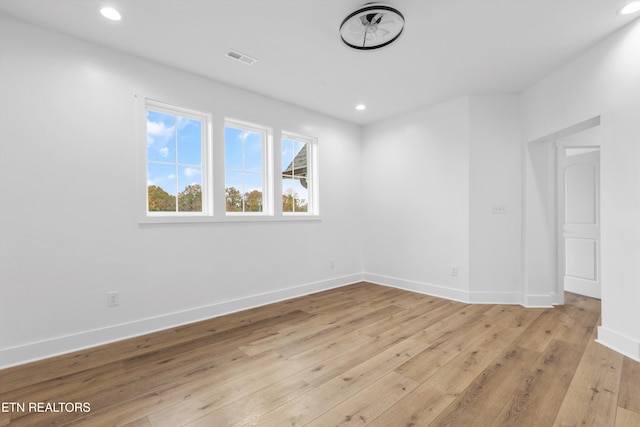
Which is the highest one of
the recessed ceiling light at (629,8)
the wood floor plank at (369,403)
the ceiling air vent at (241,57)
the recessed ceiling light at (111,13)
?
the recessed ceiling light at (111,13)

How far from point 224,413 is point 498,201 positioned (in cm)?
371

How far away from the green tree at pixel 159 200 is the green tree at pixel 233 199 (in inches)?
24.0

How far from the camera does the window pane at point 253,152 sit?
3797 mm

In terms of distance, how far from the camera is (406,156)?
4.49 meters

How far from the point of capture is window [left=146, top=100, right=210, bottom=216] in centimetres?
306

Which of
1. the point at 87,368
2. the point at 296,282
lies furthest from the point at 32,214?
the point at 296,282

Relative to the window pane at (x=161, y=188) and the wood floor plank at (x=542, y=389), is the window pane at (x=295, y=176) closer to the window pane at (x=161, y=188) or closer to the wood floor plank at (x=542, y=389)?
the window pane at (x=161, y=188)

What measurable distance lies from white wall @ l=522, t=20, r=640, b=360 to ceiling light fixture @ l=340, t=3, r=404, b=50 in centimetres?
191

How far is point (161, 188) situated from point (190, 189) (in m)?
0.29

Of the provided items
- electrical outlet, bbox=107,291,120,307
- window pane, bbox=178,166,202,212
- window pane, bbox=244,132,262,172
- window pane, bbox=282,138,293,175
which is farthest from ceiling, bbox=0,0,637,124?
electrical outlet, bbox=107,291,120,307

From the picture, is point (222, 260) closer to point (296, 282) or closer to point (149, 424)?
point (296, 282)

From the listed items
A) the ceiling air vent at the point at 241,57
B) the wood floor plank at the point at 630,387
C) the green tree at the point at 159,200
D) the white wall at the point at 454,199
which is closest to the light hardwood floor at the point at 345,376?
the wood floor plank at the point at 630,387

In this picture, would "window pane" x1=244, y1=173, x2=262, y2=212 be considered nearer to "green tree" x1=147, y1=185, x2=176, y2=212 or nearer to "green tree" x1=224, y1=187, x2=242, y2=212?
"green tree" x1=224, y1=187, x2=242, y2=212

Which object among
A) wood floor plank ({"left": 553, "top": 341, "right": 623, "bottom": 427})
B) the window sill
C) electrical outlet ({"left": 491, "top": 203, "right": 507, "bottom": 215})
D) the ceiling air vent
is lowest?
wood floor plank ({"left": 553, "top": 341, "right": 623, "bottom": 427})
